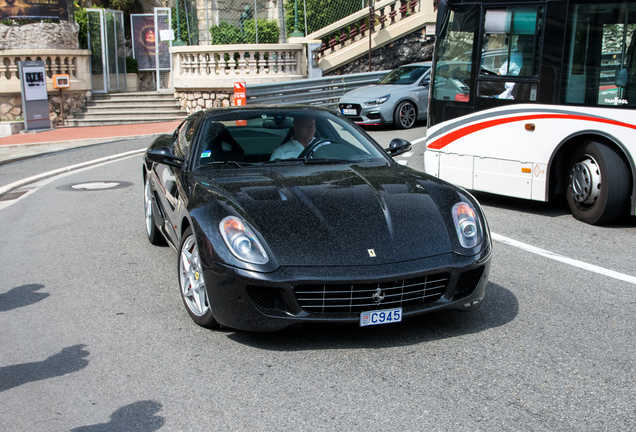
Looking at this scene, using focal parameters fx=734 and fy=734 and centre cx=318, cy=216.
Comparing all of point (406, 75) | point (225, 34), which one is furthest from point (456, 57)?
point (225, 34)

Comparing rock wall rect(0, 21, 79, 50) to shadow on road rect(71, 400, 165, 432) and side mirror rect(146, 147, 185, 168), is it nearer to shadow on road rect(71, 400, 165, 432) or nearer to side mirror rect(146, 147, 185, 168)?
side mirror rect(146, 147, 185, 168)

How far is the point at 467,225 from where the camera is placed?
454cm

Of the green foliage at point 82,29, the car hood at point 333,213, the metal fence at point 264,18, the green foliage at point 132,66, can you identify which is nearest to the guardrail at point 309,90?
the metal fence at point 264,18

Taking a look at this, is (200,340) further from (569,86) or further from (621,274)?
(569,86)

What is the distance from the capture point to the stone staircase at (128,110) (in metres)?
24.2

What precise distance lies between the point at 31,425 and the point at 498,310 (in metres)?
2.93

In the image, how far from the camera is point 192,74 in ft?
80.7

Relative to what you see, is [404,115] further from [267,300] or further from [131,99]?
[267,300]

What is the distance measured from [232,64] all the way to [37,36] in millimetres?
6907

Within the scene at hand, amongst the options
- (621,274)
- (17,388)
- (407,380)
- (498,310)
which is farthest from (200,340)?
(621,274)

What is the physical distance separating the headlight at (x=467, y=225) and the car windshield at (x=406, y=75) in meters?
13.9

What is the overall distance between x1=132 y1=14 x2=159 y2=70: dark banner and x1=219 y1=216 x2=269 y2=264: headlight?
995 inches

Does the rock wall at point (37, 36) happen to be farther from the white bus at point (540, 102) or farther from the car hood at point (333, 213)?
the car hood at point (333, 213)

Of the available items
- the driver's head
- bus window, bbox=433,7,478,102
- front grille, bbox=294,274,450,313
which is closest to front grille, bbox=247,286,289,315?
front grille, bbox=294,274,450,313
